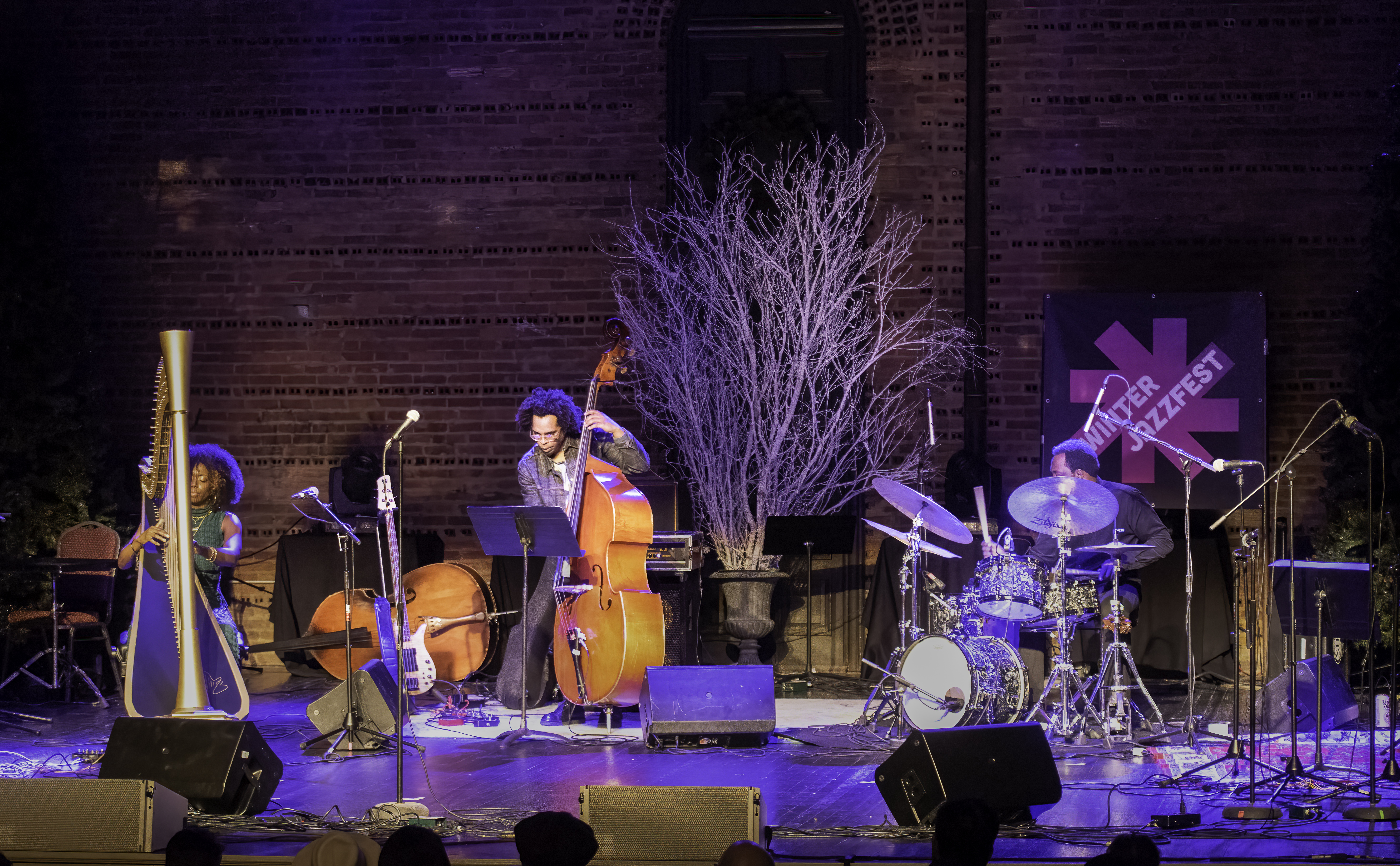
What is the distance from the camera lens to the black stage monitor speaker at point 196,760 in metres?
4.80

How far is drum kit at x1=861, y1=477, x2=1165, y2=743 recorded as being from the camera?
6359 mm

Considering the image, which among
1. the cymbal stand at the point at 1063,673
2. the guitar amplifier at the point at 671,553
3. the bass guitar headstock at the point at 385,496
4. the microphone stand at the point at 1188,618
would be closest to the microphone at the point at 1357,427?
the microphone stand at the point at 1188,618

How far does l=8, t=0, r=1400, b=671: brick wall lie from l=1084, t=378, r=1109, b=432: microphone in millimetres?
367

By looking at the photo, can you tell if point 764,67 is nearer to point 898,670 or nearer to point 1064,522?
point 1064,522

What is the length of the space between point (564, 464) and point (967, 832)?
4.30 meters

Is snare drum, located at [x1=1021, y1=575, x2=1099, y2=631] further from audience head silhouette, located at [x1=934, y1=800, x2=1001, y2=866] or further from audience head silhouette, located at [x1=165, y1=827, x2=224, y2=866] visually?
audience head silhouette, located at [x1=165, y1=827, x2=224, y2=866]

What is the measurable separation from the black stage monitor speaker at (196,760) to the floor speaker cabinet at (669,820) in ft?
5.17

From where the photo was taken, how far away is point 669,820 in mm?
3883

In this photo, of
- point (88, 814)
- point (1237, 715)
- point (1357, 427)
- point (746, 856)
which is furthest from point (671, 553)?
point (746, 856)

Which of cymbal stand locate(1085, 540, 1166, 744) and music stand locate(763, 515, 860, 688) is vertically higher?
music stand locate(763, 515, 860, 688)

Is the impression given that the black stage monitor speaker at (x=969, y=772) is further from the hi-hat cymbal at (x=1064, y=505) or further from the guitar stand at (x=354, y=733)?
the guitar stand at (x=354, y=733)

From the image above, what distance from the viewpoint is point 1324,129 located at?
8.66 m

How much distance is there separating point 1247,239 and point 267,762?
670cm

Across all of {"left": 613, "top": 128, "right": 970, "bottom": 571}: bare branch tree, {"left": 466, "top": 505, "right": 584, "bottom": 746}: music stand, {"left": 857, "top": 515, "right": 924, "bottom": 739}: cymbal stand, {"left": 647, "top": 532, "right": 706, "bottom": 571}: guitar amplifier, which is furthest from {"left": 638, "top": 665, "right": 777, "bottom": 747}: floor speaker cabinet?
{"left": 613, "top": 128, "right": 970, "bottom": 571}: bare branch tree
